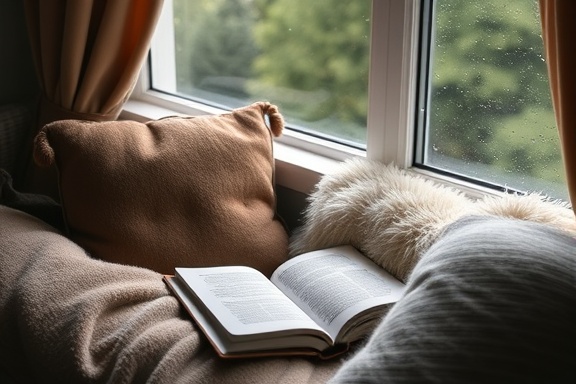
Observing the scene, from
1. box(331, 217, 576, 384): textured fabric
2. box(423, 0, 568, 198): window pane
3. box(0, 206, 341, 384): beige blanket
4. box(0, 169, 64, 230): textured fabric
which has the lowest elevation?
box(0, 206, 341, 384): beige blanket

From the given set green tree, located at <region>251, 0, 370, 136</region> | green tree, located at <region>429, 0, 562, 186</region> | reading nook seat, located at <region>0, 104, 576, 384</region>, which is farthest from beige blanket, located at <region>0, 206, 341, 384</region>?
green tree, located at <region>251, 0, 370, 136</region>

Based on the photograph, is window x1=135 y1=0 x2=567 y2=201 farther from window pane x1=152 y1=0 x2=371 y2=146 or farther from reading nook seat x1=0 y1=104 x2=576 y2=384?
reading nook seat x1=0 y1=104 x2=576 y2=384

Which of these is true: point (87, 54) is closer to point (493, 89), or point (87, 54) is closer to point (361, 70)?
point (361, 70)

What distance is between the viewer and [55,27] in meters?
2.20

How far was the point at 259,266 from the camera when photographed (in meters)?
1.81

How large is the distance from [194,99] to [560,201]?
124cm

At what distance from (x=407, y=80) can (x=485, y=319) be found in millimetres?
895

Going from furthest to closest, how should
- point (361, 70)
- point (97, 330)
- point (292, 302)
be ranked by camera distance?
point (361, 70) < point (292, 302) < point (97, 330)

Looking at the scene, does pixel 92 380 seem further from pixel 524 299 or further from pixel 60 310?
pixel 524 299

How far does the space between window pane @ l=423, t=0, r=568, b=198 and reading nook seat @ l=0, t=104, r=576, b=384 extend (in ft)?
Result: 0.57

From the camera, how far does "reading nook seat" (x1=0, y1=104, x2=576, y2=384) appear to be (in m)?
1.05

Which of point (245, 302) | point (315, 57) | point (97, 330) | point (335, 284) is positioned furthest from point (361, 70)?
point (97, 330)

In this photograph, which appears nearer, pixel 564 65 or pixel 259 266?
pixel 564 65

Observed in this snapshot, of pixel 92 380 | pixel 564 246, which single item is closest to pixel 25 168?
pixel 92 380
